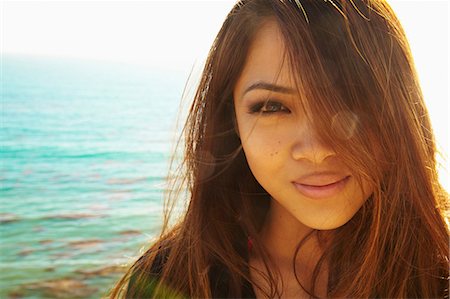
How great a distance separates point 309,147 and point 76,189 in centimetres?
1041

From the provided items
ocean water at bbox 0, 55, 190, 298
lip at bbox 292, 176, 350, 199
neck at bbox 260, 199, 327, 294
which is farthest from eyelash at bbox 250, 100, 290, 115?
ocean water at bbox 0, 55, 190, 298

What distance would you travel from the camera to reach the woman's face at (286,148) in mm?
1893

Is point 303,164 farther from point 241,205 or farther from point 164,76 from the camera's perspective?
point 164,76

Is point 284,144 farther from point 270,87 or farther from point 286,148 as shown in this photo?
point 270,87

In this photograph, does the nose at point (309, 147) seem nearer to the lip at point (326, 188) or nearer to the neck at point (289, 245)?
the lip at point (326, 188)

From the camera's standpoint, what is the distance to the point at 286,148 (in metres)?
1.92

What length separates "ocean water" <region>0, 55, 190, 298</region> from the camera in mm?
7043

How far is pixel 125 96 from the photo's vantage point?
29.2m

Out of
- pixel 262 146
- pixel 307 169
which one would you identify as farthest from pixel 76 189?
pixel 307 169

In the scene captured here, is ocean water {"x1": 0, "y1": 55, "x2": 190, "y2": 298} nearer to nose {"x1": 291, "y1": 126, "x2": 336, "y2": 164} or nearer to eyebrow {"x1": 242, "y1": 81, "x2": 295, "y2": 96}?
eyebrow {"x1": 242, "y1": 81, "x2": 295, "y2": 96}

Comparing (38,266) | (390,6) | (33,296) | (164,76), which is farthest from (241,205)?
(164,76)

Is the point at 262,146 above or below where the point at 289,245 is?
above

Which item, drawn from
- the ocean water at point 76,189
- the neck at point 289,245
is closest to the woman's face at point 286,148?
the neck at point 289,245

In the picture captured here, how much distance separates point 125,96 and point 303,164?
27.9 m
